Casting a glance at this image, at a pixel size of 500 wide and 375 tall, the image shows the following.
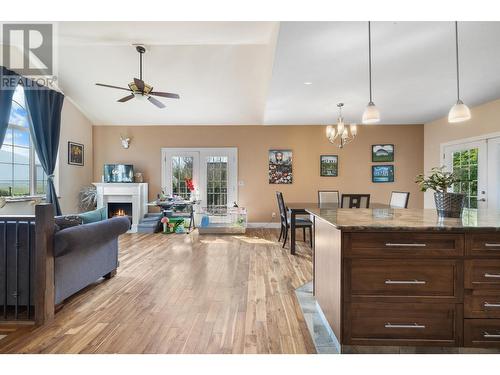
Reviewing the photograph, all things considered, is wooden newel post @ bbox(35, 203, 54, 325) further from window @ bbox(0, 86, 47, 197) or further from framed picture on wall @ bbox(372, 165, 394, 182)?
framed picture on wall @ bbox(372, 165, 394, 182)

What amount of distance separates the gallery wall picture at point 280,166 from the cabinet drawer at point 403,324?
16.3 feet

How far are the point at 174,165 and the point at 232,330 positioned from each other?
5.15m

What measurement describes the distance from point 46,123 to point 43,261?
397 centimetres

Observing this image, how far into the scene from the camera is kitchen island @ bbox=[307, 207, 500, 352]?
1533 mm

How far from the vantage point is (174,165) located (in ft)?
21.3

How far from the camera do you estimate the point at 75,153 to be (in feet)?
19.1

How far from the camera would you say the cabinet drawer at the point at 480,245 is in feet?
5.02

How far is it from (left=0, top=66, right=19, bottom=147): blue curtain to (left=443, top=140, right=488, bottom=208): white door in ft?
24.1

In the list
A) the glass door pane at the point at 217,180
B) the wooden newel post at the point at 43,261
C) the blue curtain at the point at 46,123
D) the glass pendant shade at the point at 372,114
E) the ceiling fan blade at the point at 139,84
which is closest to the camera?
the wooden newel post at the point at 43,261

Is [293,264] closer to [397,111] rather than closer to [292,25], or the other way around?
[292,25]

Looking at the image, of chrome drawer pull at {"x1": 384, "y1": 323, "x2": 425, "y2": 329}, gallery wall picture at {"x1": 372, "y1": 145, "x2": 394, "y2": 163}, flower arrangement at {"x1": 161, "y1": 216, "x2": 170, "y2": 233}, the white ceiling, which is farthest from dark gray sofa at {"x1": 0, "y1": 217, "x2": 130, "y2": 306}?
gallery wall picture at {"x1": 372, "y1": 145, "x2": 394, "y2": 163}

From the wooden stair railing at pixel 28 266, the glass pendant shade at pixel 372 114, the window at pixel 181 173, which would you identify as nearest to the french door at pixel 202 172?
the window at pixel 181 173

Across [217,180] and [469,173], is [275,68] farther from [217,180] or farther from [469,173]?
[469,173]

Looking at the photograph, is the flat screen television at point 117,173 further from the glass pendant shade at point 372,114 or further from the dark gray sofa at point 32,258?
the glass pendant shade at point 372,114
